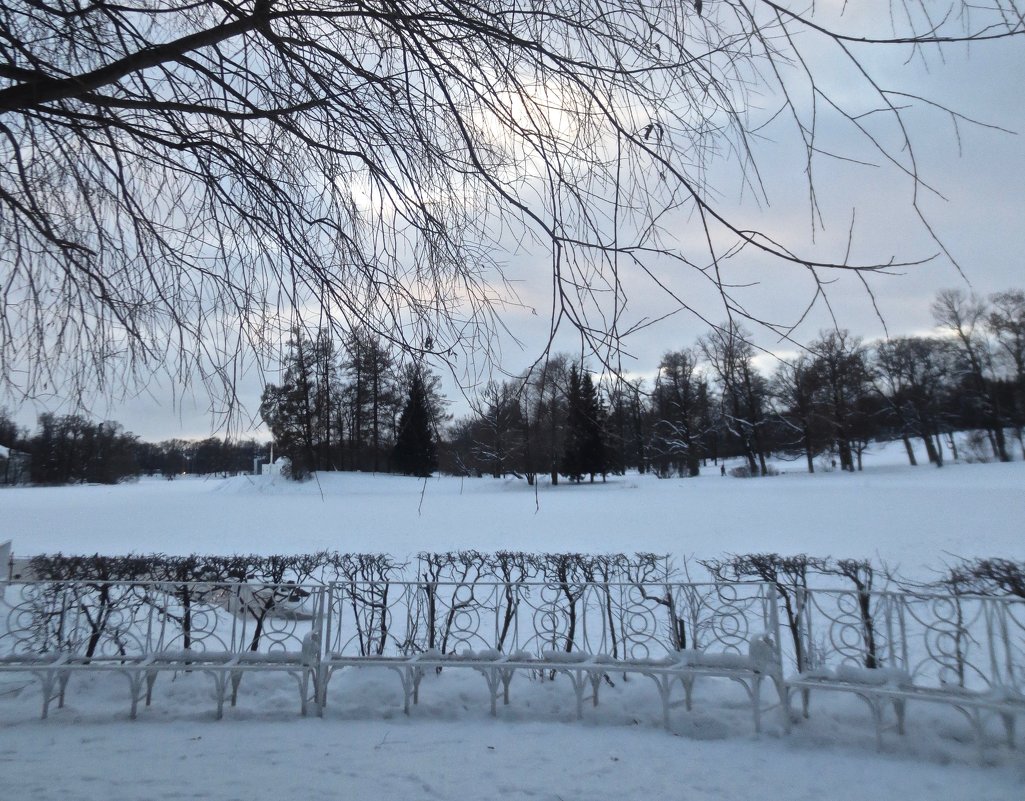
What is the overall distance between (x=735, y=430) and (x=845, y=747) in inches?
93.3

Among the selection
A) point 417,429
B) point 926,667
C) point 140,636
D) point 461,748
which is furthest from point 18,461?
point 926,667

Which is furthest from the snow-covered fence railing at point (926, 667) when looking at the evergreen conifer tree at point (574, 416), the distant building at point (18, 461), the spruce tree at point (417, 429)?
the distant building at point (18, 461)

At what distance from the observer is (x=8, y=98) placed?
2492 mm

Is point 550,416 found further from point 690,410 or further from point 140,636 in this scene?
point 140,636

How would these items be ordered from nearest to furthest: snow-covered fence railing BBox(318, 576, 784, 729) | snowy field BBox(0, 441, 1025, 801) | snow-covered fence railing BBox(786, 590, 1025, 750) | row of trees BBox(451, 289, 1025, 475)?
row of trees BBox(451, 289, 1025, 475)
snowy field BBox(0, 441, 1025, 801)
snow-covered fence railing BBox(786, 590, 1025, 750)
snow-covered fence railing BBox(318, 576, 784, 729)

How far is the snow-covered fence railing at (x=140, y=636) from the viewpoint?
4430mm

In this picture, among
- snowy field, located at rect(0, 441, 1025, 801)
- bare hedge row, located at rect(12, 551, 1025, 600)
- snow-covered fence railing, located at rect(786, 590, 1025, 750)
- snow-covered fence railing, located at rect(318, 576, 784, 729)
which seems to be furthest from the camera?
bare hedge row, located at rect(12, 551, 1025, 600)

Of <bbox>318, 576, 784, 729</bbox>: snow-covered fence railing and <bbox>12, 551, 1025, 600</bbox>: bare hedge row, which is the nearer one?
<bbox>318, 576, 784, 729</bbox>: snow-covered fence railing

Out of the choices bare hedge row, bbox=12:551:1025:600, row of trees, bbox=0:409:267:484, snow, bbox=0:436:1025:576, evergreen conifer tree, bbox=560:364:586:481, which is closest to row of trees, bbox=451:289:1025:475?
evergreen conifer tree, bbox=560:364:586:481

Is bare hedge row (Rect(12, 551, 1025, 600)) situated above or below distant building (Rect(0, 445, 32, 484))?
below

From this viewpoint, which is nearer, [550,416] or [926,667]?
[550,416]

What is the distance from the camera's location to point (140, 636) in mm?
6051

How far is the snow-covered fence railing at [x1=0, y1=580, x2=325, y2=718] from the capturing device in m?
4.43

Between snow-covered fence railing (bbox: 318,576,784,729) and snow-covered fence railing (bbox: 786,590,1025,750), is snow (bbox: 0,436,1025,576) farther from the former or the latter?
snow-covered fence railing (bbox: 786,590,1025,750)
